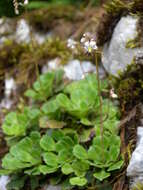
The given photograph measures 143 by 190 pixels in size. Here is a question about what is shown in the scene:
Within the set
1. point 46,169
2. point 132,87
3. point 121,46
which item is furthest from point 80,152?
point 121,46

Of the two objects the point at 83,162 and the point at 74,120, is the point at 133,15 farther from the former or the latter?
the point at 83,162

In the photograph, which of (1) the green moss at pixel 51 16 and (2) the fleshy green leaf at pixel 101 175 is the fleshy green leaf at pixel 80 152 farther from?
(1) the green moss at pixel 51 16

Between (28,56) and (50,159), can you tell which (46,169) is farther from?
(28,56)

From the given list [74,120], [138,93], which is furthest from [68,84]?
[138,93]

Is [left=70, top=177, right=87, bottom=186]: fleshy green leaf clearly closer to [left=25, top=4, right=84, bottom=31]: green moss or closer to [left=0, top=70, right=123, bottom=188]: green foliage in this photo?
[left=0, top=70, right=123, bottom=188]: green foliage

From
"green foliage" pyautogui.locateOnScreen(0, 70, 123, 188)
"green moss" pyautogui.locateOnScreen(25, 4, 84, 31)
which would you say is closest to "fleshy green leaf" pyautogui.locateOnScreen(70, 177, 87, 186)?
"green foliage" pyautogui.locateOnScreen(0, 70, 123, 188)

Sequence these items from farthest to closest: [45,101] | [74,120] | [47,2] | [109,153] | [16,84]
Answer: [47,2]
[16,84]
[45,101]
[74,120]
[109,153]
